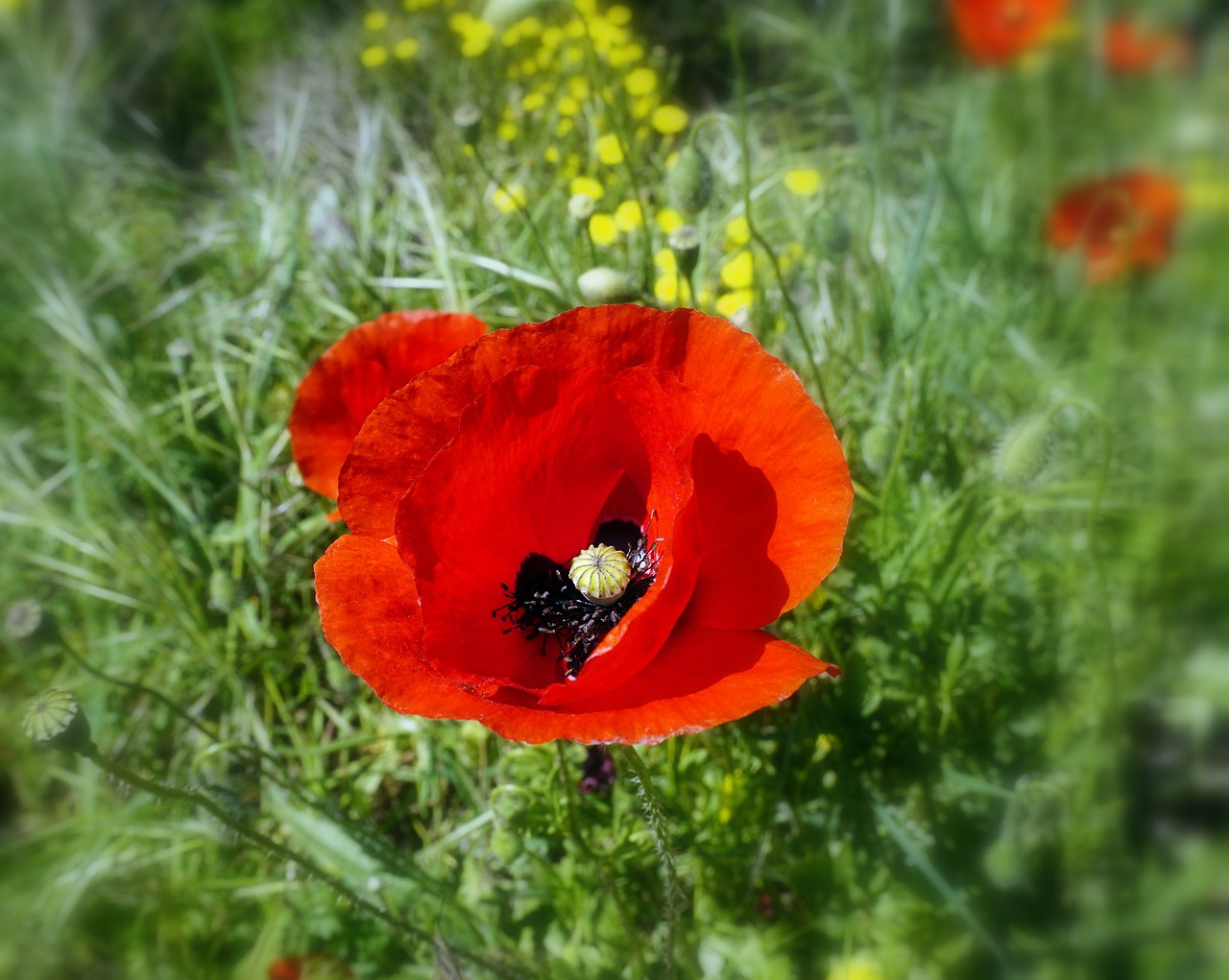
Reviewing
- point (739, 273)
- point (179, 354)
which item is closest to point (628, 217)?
point (739, 273)

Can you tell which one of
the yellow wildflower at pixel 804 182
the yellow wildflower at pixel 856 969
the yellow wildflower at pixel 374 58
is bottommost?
the yellow wildflower at pixel 856 969

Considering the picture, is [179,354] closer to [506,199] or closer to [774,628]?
[506,199]

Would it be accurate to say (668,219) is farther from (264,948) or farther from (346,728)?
(264,948)

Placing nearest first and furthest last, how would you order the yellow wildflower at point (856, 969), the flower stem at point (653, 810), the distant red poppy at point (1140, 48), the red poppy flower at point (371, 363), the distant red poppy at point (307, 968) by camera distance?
the flower stem at point (653, 810) → the yellow wildflower at point (856, 969) → the red poppy flower at point (371, 363) → the distant red poppy at point (307, 968) → the distant red poppy at point (1140, 48)

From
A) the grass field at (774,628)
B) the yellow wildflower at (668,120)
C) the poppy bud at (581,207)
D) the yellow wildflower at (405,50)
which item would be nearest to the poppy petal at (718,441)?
the grass field at (774,628)

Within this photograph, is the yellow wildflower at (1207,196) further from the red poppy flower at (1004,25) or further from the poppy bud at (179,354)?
the poppy bud at (179,354)

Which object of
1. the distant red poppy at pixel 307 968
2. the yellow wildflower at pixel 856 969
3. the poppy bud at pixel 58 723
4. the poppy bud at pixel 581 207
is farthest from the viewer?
the poppy bud at pixel 581 207

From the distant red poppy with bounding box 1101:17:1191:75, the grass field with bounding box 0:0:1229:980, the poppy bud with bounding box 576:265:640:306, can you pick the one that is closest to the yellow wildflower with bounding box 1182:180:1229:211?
the grass field with bounding box 0:0:1229:980
